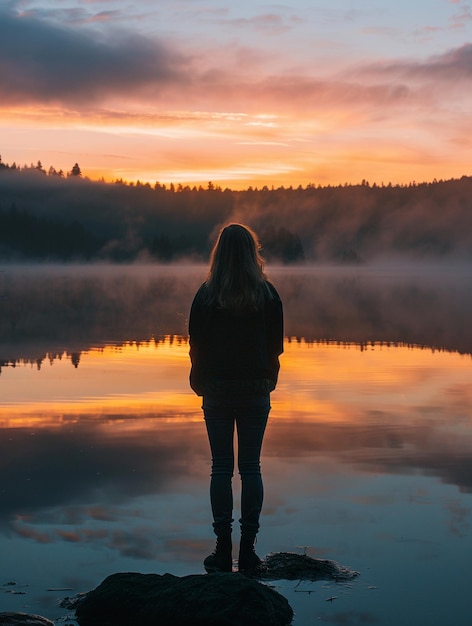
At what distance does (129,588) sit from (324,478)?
335 cm

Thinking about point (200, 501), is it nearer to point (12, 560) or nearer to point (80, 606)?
point (12, 560)

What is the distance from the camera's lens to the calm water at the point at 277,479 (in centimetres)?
589

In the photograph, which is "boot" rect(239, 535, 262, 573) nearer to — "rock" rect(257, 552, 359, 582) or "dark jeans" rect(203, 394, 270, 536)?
"rock" rect(257, 552, 359, 582)

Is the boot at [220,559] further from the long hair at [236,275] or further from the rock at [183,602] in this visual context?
the long hair at [236,275]

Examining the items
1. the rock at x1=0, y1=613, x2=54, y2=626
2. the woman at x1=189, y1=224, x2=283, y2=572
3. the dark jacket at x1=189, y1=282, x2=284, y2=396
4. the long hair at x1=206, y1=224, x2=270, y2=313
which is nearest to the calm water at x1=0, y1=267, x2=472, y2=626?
the rock at x1=0, y1=613, x2=54, y2=626

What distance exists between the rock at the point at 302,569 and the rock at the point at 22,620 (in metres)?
1.36

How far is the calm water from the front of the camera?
5891 mm

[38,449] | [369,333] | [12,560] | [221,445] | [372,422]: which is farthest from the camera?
[369,333]

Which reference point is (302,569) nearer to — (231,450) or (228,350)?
(231,450)

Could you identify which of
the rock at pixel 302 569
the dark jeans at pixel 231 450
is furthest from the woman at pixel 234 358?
the rock at pixel 302 569

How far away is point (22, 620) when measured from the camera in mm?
5137

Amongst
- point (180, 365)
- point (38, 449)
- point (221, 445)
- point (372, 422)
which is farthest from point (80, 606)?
point (180, 365)

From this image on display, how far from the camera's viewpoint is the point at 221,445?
262 inches

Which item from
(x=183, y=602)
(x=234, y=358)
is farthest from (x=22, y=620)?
(x=234, y=358)
